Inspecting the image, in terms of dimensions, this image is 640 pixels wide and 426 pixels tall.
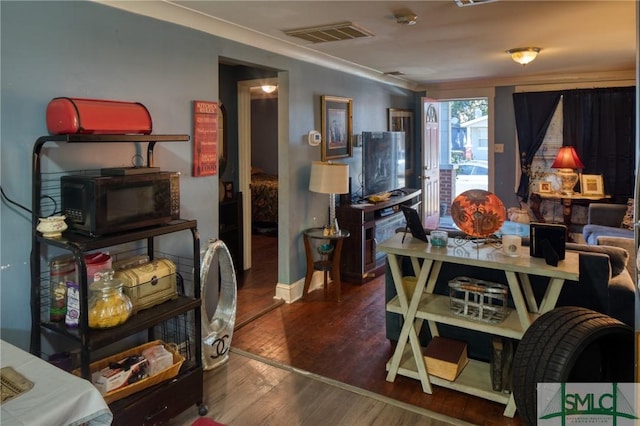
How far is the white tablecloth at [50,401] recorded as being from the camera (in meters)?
1.36

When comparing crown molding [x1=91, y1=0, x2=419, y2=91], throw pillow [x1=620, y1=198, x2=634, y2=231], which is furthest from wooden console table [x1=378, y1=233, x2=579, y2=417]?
throw pillow [x1=620, y1=198, x2=634, y2=231]

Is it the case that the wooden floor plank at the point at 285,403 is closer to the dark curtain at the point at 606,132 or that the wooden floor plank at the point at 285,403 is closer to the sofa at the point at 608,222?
the sofa at the point at 608,222

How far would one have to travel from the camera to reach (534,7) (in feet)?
9.16

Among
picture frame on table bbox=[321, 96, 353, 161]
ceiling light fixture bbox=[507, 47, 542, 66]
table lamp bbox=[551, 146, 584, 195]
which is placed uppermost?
ceiling light fixture bbox=[507, 47, 542, 66]

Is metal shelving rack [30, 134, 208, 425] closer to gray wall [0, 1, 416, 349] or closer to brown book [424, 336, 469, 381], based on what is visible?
gray wall [0, 1, 416, 349]

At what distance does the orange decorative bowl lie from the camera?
103 inches

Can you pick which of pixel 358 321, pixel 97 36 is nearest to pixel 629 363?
pixel 358 321

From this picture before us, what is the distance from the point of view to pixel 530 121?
247 inches

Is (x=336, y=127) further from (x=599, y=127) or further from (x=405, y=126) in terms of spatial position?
(x=599, y=127)

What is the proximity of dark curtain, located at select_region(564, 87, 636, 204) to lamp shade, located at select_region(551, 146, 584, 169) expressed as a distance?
274 millimetres

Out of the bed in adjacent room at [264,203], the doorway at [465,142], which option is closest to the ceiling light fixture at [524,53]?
the bed in adjacent room at [264,203]

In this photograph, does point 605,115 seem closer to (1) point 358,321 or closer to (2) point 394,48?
(2) point 394,48

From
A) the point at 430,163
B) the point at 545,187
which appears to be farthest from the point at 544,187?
the point at 430,163

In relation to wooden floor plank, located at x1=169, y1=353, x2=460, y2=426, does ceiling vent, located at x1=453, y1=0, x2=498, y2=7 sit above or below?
above
